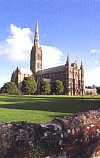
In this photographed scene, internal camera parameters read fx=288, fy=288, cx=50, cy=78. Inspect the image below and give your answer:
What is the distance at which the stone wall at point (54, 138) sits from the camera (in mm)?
5012

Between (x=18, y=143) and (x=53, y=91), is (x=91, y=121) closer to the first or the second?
(x=18, y=143)

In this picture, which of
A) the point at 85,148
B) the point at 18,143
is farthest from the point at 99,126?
the point at 18,143

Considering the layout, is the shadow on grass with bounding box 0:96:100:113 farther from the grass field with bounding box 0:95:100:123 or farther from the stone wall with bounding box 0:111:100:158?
the stone wall with bounding box 0:111:100:158

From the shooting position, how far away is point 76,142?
672 centimetres

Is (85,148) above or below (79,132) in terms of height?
below

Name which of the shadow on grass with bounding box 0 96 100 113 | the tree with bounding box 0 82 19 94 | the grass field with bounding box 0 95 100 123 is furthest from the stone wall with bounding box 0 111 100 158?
the tree with bounding box 0 82 19 94

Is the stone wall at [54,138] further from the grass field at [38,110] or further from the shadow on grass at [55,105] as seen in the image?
the shadow on grass at [55,105]

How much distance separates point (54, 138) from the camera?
5918 mm

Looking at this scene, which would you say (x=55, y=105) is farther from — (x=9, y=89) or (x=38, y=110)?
(x=9, y=89)

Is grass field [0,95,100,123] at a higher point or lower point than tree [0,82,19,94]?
lower

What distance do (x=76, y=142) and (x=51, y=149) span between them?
0.97 m

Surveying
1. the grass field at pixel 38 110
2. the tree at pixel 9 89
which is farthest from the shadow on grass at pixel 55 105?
the tree at pixel 9 89

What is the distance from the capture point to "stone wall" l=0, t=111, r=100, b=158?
16.4 feet

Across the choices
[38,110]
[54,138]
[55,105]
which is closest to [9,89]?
[55,105]
